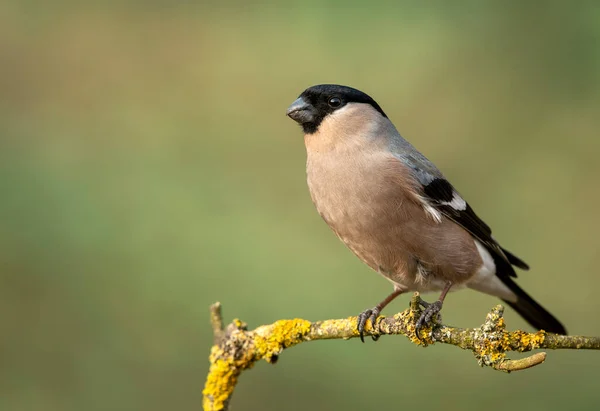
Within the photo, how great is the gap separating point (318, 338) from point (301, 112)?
41.4 inches

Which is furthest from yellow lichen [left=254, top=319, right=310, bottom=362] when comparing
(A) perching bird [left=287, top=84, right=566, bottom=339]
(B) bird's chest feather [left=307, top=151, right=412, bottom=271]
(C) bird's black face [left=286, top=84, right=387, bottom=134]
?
(C) bird's black face [left=286, top=84, right=387, bottom=134]

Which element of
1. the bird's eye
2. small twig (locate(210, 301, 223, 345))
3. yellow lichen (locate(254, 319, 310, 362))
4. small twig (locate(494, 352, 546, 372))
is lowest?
small twig (locate(494, 352, 546, 372))

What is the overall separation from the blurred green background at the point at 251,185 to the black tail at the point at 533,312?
0.61 m

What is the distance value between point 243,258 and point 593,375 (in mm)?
2169

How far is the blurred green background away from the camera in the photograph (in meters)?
4.62

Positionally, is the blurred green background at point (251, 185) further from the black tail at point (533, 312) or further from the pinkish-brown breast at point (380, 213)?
the pinkish-brown breast at point (380, 213)

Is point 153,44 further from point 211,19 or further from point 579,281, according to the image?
point 579,281

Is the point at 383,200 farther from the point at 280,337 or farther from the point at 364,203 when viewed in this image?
the point at 280,337

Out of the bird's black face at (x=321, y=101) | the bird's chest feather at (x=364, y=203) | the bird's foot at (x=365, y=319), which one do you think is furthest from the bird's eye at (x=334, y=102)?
the bird's foot at (x=365, y=319)

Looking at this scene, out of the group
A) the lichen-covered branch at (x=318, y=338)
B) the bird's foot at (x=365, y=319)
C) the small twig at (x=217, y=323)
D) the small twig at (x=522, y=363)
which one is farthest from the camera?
the small twig at (x=217, y=323)

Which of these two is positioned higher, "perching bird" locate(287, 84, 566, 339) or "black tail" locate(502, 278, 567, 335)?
"perching bird" locate(287, 84, 566, 339)

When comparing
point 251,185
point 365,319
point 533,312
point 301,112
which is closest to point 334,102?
point 301,112

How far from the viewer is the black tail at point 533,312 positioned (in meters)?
3.91

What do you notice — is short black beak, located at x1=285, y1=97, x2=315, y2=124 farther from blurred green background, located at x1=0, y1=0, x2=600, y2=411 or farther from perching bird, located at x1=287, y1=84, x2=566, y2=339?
blurred green background, located at x1=0, y1=0, x2=600, y2=411
